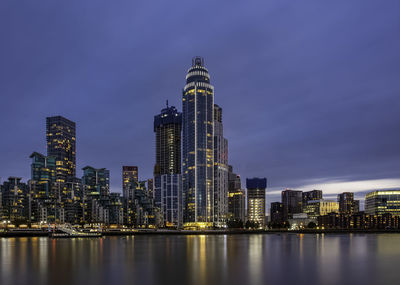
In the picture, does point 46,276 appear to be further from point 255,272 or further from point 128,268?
point 255,272

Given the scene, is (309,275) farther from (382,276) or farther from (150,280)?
(150,280)

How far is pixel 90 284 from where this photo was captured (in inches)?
1950

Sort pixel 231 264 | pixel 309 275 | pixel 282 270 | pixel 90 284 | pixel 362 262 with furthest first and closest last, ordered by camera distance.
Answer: pixel 362 262 < pixel 231 264 < pixel 282 270 < pixel 309 275 < pixel 90 284

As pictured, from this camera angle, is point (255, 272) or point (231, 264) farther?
point (231, 264)

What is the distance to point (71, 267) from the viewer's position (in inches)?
2662

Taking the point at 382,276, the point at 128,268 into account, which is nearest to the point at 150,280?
the point at 128,268

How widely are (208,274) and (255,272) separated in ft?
24.9

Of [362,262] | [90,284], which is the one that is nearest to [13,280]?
[90,284]

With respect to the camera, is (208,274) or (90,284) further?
(208,274)

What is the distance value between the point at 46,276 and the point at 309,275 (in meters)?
36.1

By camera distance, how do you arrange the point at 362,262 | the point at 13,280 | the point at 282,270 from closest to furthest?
1. the point at 13,280
2. the point at 282,270
3. the point at 362,262

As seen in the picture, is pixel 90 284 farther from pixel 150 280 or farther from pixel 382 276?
pixel 382 276

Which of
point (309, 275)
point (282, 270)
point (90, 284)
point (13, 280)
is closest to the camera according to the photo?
point (90, 284)

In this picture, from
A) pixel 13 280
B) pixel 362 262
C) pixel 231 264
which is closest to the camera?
pixel 13 280
